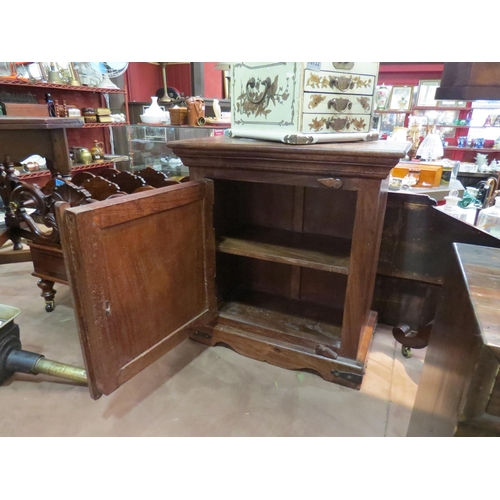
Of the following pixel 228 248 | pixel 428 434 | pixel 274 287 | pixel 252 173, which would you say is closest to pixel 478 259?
pixel 428 434

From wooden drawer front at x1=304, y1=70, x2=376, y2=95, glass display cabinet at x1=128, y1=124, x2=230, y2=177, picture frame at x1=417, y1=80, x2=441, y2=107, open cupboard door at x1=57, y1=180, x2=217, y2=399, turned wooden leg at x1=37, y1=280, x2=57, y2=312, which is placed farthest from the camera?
picture frame at x1=417, y1=80, x2=441, y2=107

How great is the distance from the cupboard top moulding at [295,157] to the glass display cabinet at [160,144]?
142 cm

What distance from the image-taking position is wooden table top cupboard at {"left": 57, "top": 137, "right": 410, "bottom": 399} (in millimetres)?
908

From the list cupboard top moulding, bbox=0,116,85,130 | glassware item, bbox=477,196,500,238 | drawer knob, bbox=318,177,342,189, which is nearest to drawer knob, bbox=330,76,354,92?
drawer knob, bbox=318,177,342,189

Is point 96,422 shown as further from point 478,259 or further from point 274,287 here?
point 478,259

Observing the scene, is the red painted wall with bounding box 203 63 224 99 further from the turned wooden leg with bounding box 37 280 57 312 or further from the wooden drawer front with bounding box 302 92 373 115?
the wooden drawer front with bounding box 302 92 373 115

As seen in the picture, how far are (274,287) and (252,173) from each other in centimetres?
69

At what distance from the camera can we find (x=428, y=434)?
671mm

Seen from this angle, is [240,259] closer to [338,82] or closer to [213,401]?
[213,401]

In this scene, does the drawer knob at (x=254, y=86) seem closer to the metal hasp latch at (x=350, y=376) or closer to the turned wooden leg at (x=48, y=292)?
the metal hasp latch at (x=350, y=376)

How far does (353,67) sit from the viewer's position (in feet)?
3.87

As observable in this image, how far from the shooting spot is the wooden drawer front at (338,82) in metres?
1.11

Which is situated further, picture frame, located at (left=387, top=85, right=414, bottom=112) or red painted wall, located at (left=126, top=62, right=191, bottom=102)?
picture frame, located at (left=387, top=85, right=414, bottom=112)

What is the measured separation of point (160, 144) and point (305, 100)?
1.87 meters
